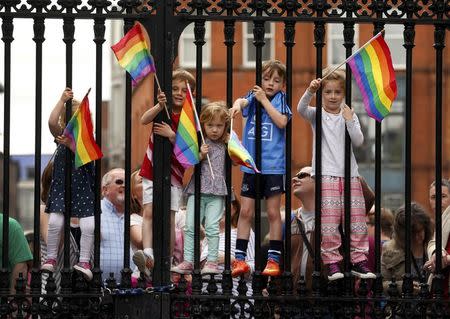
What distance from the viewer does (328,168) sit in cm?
1222

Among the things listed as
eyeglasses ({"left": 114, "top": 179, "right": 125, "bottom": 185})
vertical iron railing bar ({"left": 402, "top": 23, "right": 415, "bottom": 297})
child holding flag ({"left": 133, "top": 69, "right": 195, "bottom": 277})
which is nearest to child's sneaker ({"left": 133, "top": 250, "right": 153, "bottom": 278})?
child holding flag ({"left": 133, "top": 69, "right": 195, "bottom": 277})

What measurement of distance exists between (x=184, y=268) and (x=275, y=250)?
702 mm

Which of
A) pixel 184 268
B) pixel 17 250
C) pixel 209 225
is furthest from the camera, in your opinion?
pixel 17 250

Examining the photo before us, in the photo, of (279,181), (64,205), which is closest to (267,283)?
(279,181)

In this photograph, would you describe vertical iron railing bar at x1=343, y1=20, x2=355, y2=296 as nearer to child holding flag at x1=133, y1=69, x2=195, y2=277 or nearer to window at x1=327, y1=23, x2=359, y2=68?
child holding flag at x1=133, y1=69, x2=195, y2=277

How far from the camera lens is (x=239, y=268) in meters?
12.1

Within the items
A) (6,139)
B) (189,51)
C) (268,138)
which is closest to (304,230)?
(268,138)

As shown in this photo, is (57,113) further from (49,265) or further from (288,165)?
(288,165)

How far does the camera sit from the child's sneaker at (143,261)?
38.0ft

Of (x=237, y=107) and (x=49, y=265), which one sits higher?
(x=237, y=107)

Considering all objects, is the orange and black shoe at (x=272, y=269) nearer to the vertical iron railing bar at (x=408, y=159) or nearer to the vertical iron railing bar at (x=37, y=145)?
the vertical iron railing bar at (x=408, y=159)

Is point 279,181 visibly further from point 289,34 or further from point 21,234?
Result: point 21,234

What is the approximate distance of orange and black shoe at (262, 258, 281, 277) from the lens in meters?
12.0

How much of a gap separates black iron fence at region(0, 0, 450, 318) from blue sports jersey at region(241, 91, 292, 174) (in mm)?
199
